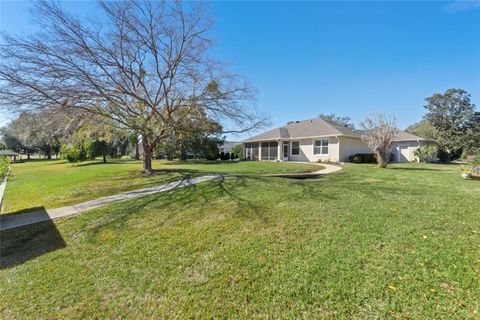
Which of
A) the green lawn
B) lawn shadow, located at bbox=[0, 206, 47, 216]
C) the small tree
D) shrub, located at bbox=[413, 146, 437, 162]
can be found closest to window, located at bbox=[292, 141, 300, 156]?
the small tree

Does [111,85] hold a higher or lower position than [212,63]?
lower

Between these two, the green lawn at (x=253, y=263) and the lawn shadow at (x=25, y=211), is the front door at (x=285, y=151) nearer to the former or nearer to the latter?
the green lawn at (x=253, y=263)

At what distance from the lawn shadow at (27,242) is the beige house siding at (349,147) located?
71.5 ft

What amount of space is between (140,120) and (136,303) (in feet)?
32.4

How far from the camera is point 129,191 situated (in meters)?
8.71

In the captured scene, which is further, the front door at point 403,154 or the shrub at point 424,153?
the front door at point 403,154

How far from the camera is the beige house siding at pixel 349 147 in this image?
21800mm

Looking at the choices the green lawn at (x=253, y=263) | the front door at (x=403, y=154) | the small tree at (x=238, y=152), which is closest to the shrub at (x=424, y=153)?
the front door at (x=403, y=154)

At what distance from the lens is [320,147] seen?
907 inches

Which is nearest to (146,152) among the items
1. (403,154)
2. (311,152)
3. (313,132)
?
(311,152)

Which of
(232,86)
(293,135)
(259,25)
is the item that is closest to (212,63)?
(232,86)

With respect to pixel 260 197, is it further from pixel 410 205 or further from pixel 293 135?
pixel 293 135

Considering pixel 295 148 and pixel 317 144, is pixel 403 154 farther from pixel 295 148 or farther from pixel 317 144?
pixel 295 148

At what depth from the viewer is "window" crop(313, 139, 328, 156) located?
2269 cm
